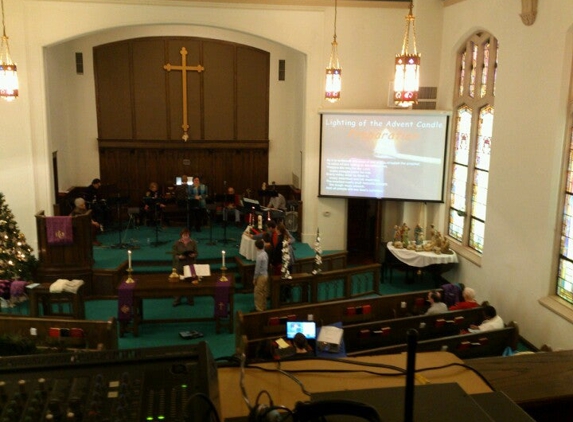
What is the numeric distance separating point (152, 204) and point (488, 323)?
9196 millimetres

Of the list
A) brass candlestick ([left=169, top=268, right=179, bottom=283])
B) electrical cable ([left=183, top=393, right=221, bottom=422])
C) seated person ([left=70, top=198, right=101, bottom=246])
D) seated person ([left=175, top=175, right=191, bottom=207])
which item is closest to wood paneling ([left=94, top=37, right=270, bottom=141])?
seated person ([left=175, top=175, right=191, bottom=207])

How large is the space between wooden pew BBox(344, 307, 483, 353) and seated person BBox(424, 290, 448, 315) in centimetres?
31

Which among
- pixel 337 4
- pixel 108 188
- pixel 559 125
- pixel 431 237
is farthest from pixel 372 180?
pixel 108 188

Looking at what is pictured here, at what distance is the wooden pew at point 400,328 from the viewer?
24.7 feet

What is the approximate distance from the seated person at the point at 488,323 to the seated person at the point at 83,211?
Answer: 25.2 feet

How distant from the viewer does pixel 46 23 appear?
12.2m

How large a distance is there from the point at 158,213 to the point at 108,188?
Result: 1.45 meters

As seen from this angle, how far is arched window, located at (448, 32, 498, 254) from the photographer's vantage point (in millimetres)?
Result: 10906

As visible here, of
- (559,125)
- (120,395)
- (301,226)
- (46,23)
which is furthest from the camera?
(301,226)

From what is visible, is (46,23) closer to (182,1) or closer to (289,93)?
(182,1)

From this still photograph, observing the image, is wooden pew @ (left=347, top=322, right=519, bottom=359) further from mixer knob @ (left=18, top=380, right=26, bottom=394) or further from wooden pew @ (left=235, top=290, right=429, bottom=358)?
mixer knob @ (left=18, top=380, right=26, bottom=394)

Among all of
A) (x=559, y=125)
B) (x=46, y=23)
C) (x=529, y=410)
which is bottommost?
(x=529, y=410)

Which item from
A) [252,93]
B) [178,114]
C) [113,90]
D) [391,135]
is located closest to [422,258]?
[391,135]

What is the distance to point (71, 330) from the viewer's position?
7.25m
